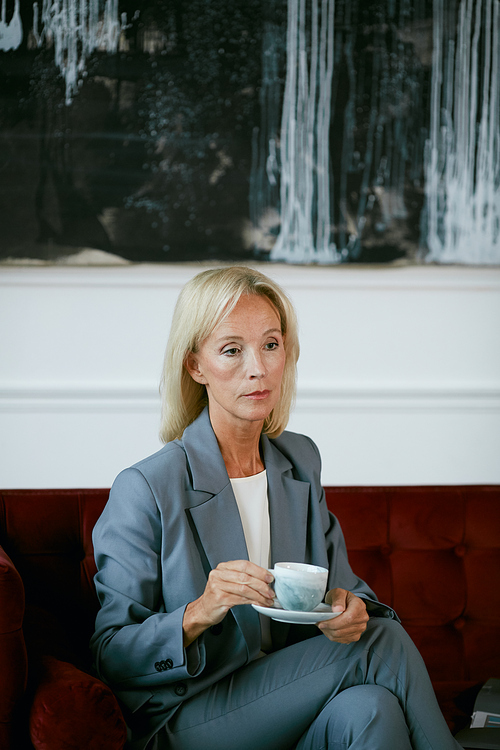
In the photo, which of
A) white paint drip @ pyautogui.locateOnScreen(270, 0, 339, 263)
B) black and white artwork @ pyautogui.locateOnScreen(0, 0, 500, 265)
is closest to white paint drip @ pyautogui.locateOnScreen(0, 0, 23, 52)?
black and white artwork @ pyautogui.locateOnScreen(0, 0, 500, 265)

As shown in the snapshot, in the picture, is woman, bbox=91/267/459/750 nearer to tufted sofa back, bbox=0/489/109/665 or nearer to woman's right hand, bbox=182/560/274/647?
woman's right hand, bbox=182/560/274/647

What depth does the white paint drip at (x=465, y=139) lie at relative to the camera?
93.2 inches

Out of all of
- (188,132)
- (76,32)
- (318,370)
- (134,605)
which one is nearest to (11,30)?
(76,32)

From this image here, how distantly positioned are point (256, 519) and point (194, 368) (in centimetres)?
37

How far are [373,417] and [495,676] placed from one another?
0.87 m

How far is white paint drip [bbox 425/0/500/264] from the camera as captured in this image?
237 cm

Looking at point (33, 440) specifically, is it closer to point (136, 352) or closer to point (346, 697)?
point (136, 352)

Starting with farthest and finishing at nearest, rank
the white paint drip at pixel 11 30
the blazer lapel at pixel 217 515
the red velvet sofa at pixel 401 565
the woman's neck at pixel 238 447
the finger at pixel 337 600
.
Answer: the white paint drip at pixel 11 30, the red velvet sofa at pixel 401 565, the woman's neck at pixel 238 447, the blazer lapel at pixel 217 515, the finger at pixel 337 600

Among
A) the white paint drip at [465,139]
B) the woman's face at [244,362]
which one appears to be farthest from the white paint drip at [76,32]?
the woman's face at [244,362]

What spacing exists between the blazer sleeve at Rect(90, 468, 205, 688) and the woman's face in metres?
0.26

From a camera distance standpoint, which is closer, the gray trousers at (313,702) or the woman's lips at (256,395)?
the gray trousers at (313,702)

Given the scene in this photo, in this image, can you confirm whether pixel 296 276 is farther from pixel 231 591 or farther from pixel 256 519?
pixel 231 591

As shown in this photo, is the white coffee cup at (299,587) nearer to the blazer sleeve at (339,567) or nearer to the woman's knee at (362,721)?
the woman's knee at (362,721)

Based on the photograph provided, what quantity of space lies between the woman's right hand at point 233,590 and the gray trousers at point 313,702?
197 mm
